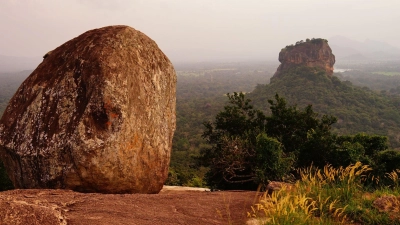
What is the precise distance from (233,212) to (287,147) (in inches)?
424

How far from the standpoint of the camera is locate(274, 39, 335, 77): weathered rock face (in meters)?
77.1

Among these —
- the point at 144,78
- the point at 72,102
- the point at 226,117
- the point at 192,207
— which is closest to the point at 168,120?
the point at 144,78

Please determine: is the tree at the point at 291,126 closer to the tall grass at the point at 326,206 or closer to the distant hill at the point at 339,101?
the tall grass at the point at 326,206

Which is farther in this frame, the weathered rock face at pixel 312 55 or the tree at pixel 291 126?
the weathered rock face at pixel 312 55

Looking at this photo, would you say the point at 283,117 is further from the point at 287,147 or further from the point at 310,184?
the point at 310,184

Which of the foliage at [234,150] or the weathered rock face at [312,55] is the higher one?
the weathered rock face at [312,55]

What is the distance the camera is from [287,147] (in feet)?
48.8

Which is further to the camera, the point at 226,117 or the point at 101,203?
the point at 226,117

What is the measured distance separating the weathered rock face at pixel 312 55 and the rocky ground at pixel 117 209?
8015cm

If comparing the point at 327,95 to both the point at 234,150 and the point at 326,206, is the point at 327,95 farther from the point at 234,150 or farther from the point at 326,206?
the point at 326,206

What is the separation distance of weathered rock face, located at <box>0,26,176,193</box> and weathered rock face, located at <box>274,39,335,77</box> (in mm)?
77868

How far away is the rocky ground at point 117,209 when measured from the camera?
152 inches

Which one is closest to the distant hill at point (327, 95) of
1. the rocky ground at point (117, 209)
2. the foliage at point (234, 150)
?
the foliage at point (234, 150)

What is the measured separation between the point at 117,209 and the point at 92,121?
3.06 meters
